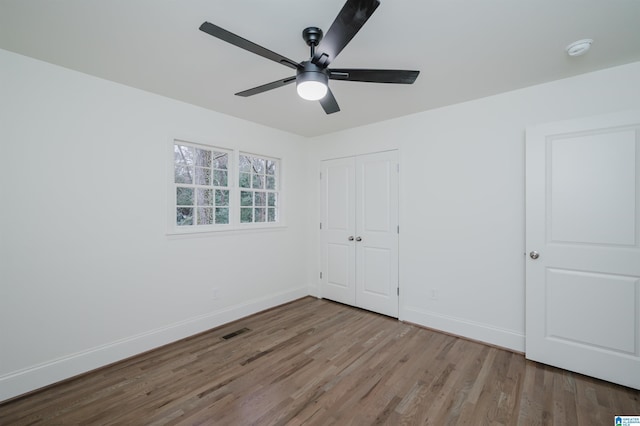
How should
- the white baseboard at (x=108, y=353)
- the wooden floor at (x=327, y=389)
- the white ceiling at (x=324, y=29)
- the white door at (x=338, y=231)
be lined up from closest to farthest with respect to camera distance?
the white ceiling at (x=324, y=29), the wooden floor at (x=327, y=389), the white baseboard at (x=108, y=353), the white door at (x=338, y=231)

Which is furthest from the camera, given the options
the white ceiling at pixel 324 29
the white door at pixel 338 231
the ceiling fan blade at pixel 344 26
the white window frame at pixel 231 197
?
the white door at pixel 338 231

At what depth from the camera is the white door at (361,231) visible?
12.1 ft

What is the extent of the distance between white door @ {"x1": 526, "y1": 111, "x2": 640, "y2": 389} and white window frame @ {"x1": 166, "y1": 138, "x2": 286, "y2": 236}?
3.05 meters

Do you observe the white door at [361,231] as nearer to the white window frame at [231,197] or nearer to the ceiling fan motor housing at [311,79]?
the white window frame at [231,197]

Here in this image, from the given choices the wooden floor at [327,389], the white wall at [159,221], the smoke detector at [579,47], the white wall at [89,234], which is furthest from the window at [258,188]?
the smoke detector at [579,47]

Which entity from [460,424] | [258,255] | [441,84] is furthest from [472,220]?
[258,255]

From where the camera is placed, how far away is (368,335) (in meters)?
3.13

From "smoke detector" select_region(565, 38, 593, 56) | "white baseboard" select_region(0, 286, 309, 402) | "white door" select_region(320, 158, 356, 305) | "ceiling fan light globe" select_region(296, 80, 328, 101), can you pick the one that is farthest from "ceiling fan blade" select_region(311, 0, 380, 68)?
"white baseboard" select_region(0, 286, 309, 402)

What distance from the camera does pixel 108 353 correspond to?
2.55m

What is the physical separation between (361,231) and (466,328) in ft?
5.59

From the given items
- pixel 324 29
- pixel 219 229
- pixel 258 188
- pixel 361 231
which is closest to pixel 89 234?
pixel 219 229

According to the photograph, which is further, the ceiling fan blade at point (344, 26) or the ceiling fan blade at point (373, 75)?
the ceiling fan blade at point (373, 75)

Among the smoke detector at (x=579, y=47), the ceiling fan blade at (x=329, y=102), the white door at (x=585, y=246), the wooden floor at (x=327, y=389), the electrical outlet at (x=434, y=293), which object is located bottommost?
the wooden floor at (x=327, y=389)

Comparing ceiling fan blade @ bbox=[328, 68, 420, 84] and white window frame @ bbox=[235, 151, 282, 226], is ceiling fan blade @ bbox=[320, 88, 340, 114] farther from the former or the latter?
white window frame @ bbox=[235, 151, 282, 226]
